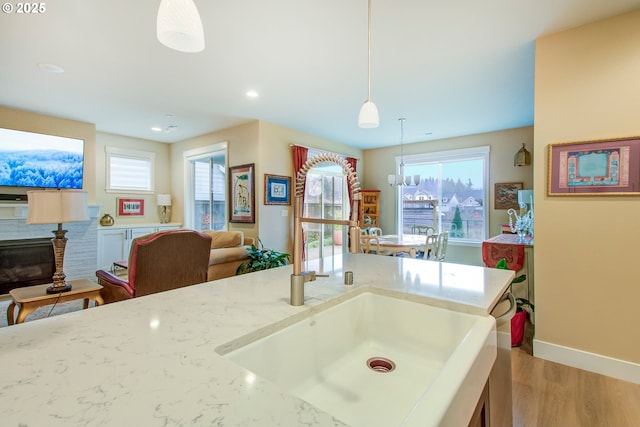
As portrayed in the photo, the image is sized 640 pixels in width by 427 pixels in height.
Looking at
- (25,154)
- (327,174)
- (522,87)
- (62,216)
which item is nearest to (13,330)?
(62,216)

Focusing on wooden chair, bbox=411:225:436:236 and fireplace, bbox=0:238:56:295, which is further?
wooden chair, bbox=411:225:436:236

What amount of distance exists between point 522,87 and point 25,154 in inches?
253

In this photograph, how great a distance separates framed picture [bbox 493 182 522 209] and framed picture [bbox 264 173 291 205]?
11.7ft

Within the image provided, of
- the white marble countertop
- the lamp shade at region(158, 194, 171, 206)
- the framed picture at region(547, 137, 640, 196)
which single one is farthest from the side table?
the framed picture at region(547, 137, 640, 196)

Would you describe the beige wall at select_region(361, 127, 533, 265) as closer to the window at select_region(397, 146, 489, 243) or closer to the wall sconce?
the window at select_region(397, 146, 489, 243)

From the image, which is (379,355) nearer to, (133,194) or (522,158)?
(522,158)

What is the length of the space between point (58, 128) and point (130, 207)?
5.65 ft

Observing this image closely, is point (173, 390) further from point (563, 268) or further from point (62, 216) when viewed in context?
point (563, 268)

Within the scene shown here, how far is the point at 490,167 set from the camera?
16.8 ft

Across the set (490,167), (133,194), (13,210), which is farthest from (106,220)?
(490,167)

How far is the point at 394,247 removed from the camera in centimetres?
406

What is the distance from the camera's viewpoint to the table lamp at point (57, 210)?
6.85ft

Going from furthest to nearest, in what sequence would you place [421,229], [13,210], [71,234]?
1. [421,229]
2. [71,234]
3. [13,210]

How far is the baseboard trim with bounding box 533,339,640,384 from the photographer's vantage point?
82.5 inches
